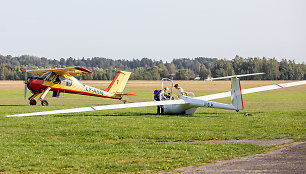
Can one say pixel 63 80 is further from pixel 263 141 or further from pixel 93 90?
pixel 263 141

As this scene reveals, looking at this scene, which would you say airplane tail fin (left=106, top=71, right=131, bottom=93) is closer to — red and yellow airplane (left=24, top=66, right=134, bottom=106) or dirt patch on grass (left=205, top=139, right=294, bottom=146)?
red and yellow airplane (left=24, top=66, right=134, bottom=106)

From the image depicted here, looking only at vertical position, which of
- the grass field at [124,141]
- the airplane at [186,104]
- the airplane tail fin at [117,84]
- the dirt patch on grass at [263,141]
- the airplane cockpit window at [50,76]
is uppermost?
the airplane cockpit window at [50,76]

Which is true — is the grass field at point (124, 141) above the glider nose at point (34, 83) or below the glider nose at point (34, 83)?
below

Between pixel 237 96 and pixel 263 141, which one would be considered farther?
pixel 237 96

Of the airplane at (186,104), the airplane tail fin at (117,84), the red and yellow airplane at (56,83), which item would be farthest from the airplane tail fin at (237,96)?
the airplane tail fin at (117,84)

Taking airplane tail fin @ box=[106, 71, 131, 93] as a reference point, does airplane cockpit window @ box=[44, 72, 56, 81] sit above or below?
above

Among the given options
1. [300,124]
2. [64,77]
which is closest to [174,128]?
[300,124]

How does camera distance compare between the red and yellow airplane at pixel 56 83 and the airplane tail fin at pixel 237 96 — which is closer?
the airplane tail fin at pixel 237 96

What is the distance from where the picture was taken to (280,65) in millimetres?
168625

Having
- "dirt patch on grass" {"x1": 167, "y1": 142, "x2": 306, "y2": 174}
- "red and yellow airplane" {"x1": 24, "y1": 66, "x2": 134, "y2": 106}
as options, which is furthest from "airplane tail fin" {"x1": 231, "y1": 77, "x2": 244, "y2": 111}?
"red and yellow airplane" {"x1": 24, "y1": 66, "x2": 134, "y2": 106}

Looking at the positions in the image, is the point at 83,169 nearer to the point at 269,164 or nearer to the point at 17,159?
the point at 17,159

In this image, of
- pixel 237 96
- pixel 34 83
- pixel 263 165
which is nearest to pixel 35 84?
pixel 34 83

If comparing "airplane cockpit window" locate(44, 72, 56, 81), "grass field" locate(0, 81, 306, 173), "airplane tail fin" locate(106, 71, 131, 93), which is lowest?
"grass field" locate(0, 81, 306, 173)

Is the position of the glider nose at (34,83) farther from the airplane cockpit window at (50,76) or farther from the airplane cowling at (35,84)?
the airplane cockpit window at (50,76)
